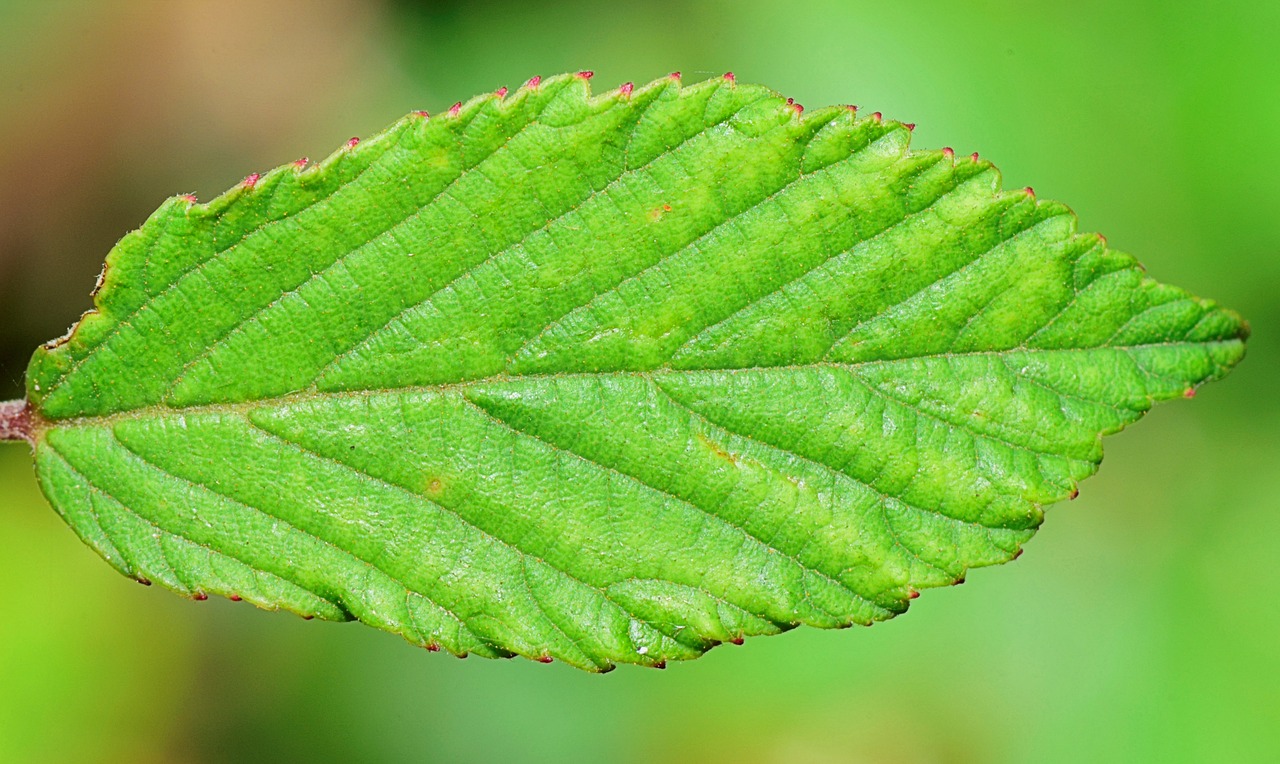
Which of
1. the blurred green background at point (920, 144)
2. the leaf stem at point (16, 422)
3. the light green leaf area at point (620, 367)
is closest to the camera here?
the light green leaf area at point (620, 367)

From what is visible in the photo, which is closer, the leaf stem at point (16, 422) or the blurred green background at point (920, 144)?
the leaf stem at point (16, 422)

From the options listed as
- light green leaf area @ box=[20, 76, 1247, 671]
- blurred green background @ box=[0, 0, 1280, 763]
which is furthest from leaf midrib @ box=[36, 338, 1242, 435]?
blurred green background @ box=[0, 0, 1280, 763]

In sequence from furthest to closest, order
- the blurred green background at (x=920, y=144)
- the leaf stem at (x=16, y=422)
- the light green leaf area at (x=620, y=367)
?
the blurred green background at (x=920, y=144) → the leaf stem at (x=16, y=422) → the light green leaf area at (x=620, y=367)

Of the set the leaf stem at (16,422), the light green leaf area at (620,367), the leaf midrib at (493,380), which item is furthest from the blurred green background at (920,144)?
the light green leaf area at (620,367)

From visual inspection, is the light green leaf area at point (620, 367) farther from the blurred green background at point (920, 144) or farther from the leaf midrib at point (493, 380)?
the blurred green background at point (920, 144)

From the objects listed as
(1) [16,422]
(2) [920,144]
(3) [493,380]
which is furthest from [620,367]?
(2) [920,144]

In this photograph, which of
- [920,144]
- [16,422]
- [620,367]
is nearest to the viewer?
[620,367]

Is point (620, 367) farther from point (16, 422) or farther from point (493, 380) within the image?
point (16, 422)

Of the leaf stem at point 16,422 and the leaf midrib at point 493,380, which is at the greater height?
the leaf midrib at point 493,380
